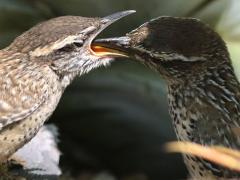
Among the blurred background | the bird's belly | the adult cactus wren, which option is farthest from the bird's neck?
the bird's belly

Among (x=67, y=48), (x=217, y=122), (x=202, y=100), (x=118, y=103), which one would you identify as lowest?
(x=217, y=122)

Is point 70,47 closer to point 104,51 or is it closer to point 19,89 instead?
point 104,51

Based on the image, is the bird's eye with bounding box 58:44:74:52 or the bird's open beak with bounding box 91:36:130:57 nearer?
the bird's open beak with bounding box 91:36:130:57

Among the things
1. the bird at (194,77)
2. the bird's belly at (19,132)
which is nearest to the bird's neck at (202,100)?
the bird at (194,77)

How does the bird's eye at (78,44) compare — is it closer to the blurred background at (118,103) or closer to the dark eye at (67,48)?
the dark eye at (67,48)

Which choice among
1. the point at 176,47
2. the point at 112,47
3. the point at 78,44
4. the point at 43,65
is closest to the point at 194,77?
the point at 176,47

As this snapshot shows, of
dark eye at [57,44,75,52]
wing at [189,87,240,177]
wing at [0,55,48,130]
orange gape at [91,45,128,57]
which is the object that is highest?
dark eye at [57,44,75,52]

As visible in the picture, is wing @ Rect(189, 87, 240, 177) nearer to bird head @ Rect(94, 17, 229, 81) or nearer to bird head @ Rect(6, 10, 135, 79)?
bird head @ Rect(94, 17, 229, 81)

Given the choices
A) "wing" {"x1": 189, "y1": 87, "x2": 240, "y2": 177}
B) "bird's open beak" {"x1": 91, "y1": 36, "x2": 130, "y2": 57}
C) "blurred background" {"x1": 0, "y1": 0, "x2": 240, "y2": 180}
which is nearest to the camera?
"wing" {"x1": 189, "y1": 87, "x2": 240, "y2": 177}
